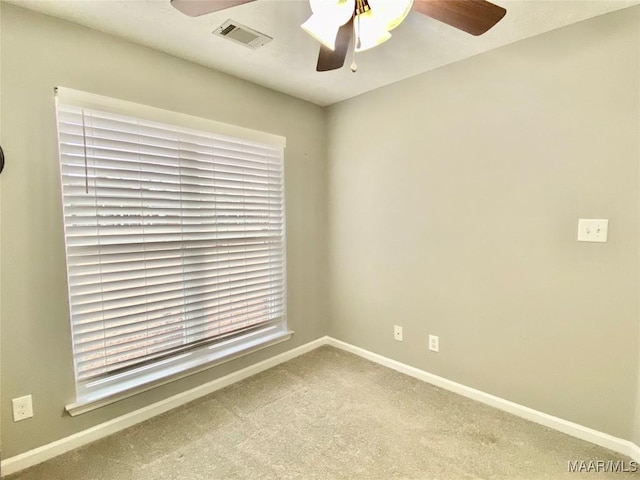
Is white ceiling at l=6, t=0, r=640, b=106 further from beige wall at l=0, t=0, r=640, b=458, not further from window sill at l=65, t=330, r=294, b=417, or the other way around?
window sill at l=65, t=330, r=294, b=417

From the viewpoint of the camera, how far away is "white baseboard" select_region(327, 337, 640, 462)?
5.66 ft

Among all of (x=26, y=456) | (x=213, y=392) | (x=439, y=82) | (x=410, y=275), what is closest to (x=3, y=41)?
(x=26, y=456)

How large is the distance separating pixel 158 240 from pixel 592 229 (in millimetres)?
2553

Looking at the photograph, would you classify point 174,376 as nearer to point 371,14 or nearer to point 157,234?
point 157,234

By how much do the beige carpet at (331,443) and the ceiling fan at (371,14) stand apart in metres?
2.05

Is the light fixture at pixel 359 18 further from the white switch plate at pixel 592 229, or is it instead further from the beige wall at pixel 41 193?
the white switch plate at pixel 592 229

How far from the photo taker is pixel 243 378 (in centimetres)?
255

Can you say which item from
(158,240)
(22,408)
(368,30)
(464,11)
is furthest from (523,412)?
(22,408)

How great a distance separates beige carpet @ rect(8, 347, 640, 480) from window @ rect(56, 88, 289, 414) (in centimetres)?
34

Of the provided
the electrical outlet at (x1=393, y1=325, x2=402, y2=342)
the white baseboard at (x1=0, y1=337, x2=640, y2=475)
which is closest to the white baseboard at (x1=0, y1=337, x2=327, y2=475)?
→ the white baseboard at (x1=0, y1=337, x2=640, y2=475)

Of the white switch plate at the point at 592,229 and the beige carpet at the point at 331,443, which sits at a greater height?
the white switch plate at the point at 592,229

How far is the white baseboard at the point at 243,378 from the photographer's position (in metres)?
1.68

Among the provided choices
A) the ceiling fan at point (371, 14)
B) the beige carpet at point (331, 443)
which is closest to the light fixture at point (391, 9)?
the ceiling fan at point (371, 14)

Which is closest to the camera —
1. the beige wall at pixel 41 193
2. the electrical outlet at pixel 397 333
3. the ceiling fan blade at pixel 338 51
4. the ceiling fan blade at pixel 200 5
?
the ceiling fan blade at pixel 200 5
